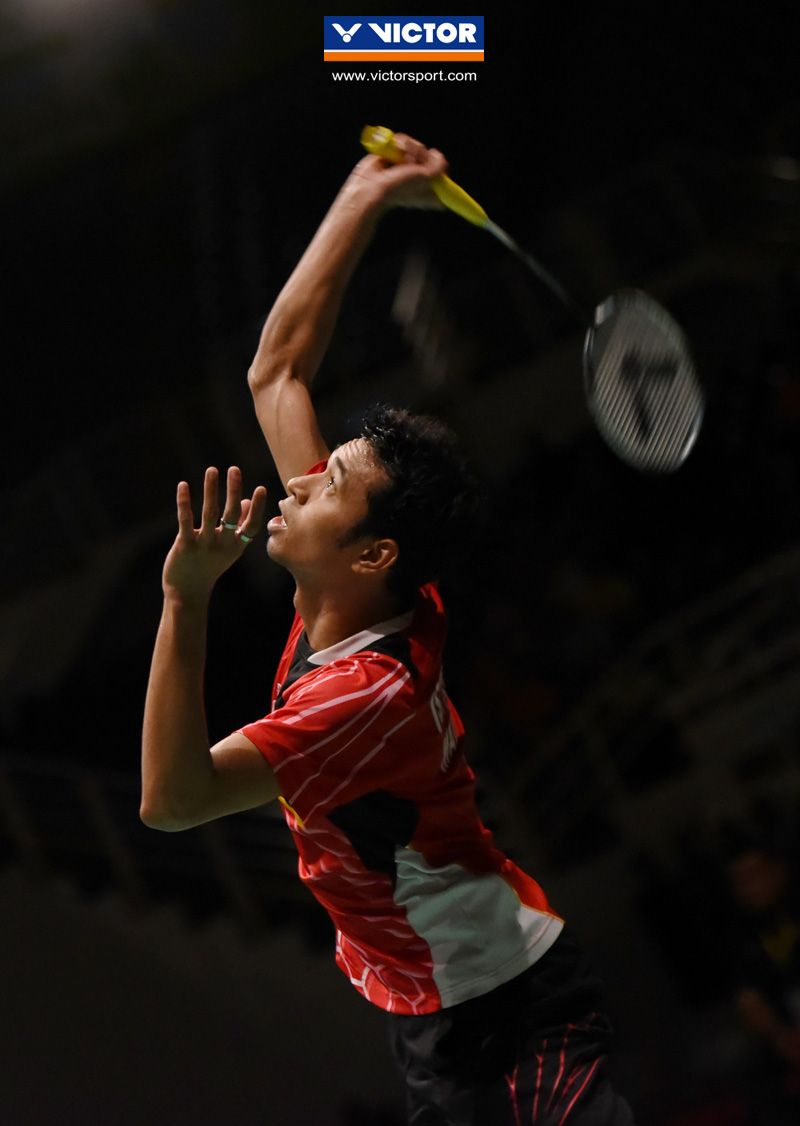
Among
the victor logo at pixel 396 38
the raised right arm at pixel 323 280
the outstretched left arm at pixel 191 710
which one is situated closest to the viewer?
the outstretched left arm at pixel 191 710

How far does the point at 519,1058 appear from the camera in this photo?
187 centimetres

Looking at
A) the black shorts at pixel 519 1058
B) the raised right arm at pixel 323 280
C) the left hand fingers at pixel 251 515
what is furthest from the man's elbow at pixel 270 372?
the black shorts at pixel 519 1058

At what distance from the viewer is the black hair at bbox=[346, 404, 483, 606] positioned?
1.83 metres

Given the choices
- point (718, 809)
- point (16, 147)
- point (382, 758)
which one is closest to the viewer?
point (382, 758)

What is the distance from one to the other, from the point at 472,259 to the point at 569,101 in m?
0.78

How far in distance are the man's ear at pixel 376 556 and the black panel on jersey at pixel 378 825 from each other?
0.29m

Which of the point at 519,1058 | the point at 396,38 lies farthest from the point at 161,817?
the point at 396,38

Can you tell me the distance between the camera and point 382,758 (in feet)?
5.64

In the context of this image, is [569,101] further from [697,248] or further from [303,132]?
[303,132]

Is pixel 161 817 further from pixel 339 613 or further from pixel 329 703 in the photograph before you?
pixel 339 613

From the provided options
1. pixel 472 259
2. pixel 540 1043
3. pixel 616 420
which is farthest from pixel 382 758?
pixel 472 259

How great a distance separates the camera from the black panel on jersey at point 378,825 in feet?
5.84

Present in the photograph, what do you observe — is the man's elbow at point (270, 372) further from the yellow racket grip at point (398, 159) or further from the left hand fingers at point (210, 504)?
the left hand fingers at point (210, 504)

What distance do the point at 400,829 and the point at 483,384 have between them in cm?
421
